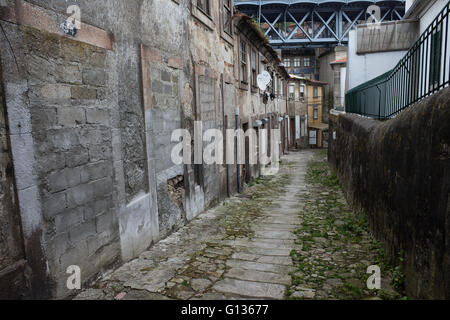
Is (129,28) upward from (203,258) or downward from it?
upward

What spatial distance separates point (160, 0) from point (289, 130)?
71.9 feet

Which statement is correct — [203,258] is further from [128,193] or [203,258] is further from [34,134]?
[34,134]

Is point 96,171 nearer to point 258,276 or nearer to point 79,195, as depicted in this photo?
point 79,195

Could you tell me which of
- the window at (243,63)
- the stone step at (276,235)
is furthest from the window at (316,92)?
the stone step at (276,235)

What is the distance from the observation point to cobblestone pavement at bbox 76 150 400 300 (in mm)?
3793

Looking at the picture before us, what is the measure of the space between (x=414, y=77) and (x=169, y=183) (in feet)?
14.9

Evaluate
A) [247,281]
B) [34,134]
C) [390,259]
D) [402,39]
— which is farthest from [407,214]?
[402,39]

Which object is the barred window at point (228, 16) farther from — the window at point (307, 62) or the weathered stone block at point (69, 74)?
the window at point (307, 62)

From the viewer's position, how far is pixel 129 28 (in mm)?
4746

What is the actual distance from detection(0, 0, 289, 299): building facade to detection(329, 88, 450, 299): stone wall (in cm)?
364

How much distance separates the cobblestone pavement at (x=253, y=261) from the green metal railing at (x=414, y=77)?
7.94ft

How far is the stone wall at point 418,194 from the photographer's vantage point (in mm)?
2539

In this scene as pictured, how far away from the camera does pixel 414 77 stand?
15.8ft

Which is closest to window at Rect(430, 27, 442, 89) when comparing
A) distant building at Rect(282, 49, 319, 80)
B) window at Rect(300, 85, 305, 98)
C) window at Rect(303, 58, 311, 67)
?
window at Rect(300, 85, 305, 98)
